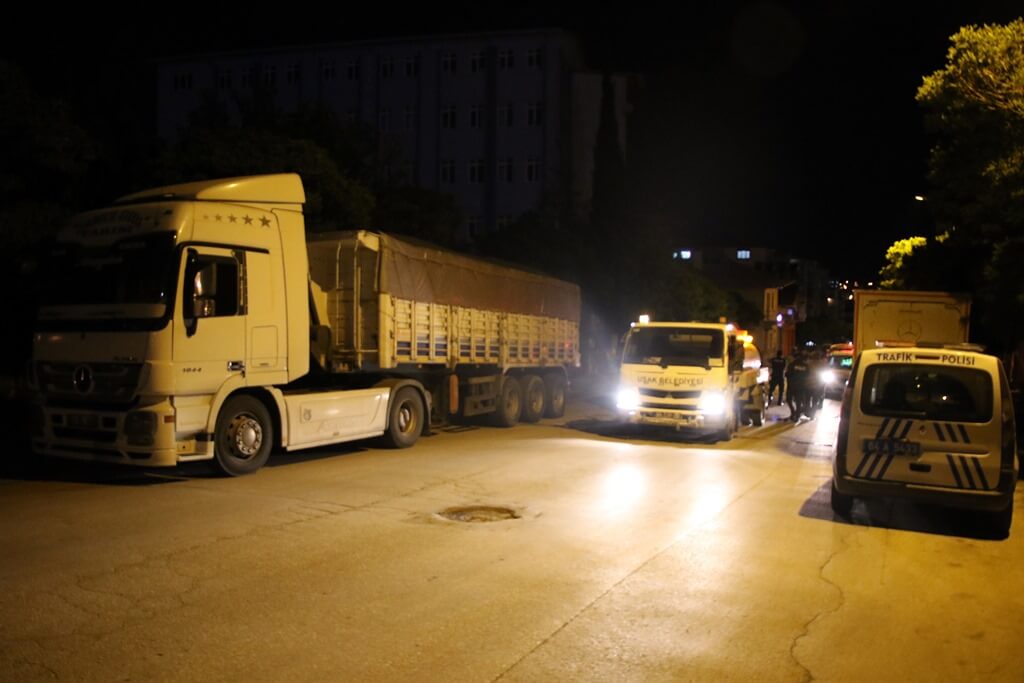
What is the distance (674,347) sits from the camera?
16469mm

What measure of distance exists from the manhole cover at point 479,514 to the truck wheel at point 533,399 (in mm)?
10144

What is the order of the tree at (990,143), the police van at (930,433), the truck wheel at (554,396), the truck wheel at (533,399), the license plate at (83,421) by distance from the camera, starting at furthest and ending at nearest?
1. the truck wheel at (554,396)
2. the truck wheel at (533,399)
3. the tree at (990,143)
4. the license plate at (83,421)
5. the police van at (930,433)

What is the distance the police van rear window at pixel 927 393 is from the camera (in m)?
8.54

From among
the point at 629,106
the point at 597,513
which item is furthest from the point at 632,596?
the point at 629,106

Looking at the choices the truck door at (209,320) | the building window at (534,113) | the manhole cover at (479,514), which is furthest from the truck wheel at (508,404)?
the building window at (534,113)

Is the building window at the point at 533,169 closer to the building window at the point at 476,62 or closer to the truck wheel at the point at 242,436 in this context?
the building window at the point at 476,62

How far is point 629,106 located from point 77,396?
2029 inches

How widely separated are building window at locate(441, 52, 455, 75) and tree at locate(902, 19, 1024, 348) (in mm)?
38624

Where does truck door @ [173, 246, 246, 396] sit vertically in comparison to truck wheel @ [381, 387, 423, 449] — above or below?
above

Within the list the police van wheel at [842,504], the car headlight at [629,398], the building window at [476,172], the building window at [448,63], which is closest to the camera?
the police van wheel at [842,504]

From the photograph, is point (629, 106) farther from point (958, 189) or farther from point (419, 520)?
point (419, 520)

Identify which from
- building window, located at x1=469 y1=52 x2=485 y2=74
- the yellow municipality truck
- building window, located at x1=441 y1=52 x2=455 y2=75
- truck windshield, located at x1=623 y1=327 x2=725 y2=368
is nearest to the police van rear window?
truck windshield, located at x1=623 y1=327 x2=725 y2=368

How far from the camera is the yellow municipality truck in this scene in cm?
1012

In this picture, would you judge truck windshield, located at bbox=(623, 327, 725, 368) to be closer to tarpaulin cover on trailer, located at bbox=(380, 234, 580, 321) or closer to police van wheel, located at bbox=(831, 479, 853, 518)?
tarpaulin cover on trailer, located at bbox=(380, 234, 580, 321)
